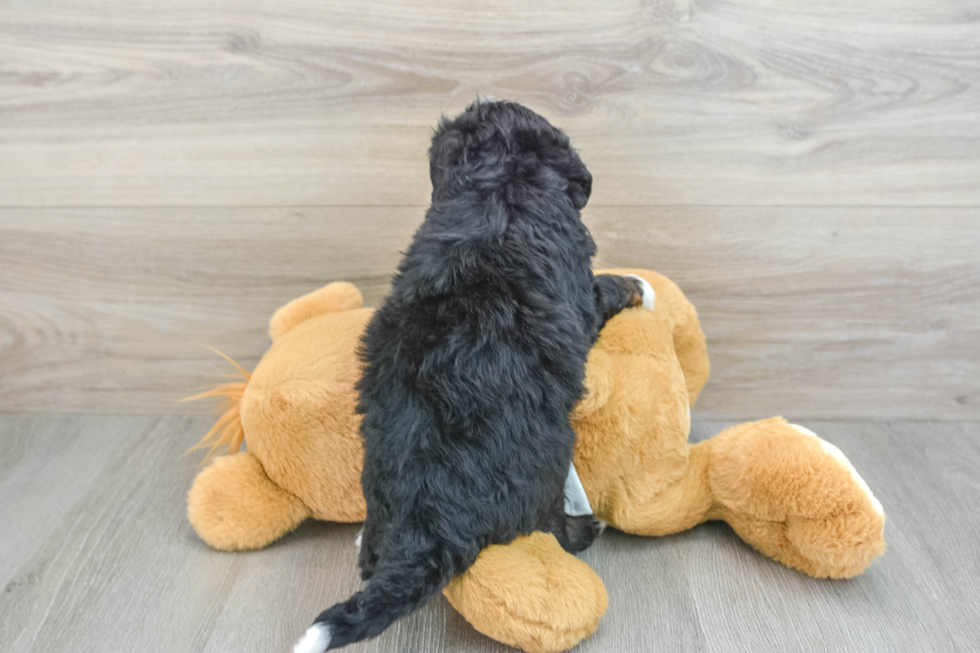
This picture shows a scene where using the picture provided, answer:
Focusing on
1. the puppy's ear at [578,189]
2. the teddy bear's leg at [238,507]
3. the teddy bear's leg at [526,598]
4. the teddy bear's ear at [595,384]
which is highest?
the puppy's ear at [578,189]

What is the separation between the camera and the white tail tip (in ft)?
1.71

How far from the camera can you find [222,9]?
940 mm

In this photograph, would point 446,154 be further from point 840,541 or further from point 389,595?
point 840,541

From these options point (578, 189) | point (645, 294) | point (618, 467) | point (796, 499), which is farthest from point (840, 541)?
point (578, 189)

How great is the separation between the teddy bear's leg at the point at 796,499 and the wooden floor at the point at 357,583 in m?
0.04

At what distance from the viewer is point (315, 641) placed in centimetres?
53

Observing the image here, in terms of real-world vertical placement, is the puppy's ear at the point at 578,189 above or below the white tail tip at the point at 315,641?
above

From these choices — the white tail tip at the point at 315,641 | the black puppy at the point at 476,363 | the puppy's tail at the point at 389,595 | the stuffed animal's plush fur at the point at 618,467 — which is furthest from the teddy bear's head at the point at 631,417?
the white tail tip at the point at 315,641

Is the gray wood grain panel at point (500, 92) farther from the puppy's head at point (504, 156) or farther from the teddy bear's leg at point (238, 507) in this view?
the teddy bear's leg at point (238, 507)

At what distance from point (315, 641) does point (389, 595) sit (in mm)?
69

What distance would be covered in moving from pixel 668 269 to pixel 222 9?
745 mm

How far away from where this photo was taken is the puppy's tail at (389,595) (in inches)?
→ 21.1

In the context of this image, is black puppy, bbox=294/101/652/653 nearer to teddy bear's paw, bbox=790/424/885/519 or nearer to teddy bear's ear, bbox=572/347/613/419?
teddy bear's ear, bbox=572/347/613/419

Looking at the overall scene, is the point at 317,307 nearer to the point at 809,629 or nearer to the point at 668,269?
the point at 668,269
